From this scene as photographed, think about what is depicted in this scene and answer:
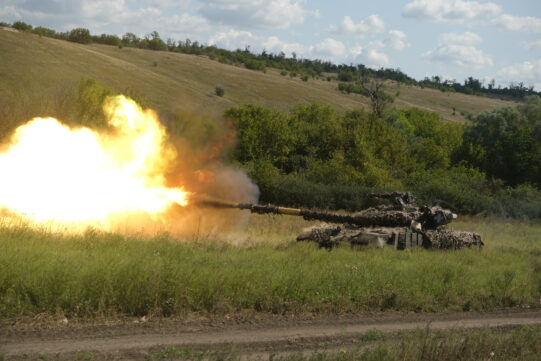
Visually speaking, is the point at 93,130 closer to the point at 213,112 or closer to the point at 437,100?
the point at 213,112

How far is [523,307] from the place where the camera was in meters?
14.2

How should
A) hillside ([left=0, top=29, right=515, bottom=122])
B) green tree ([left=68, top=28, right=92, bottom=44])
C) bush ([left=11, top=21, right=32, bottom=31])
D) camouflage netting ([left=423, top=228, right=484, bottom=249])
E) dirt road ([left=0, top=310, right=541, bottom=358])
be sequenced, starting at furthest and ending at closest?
green tree ([left=68, top=28, right=92, bottom=44]) → bush ([left=11, top=21, right=32, bottom=31]) → hillside ([left=0, top=29, right=515, bottom=122]) → camouflage netting ([left=423, top=228, right=484, bottom=249]) → dirt road ([left=0, top=310, right=541, bottom=358])

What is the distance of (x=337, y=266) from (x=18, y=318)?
292 inches

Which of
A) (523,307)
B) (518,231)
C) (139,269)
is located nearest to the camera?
(139,269)

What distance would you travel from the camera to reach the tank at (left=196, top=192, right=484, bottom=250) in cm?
1894

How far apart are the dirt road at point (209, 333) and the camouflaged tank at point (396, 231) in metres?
6.31

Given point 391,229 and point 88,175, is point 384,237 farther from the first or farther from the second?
point 88,175

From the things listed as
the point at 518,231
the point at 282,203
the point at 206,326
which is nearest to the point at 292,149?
the point at 282,203

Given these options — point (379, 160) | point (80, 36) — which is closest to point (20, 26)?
point (80, 36)

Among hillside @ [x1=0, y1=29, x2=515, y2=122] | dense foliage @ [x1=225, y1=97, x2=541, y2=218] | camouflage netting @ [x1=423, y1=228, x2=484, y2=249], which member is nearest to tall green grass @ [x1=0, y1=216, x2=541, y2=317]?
camouflage netting @ [x1=423, y1=228, x2=484, y2=249]

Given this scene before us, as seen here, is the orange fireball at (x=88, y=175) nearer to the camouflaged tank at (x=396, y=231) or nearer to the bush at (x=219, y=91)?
the camouflaged tank at (x=396, y=231)

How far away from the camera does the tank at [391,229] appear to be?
1894 cm

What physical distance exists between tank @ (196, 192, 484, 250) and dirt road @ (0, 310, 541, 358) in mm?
6258

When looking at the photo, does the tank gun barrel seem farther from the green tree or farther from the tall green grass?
the green tree
